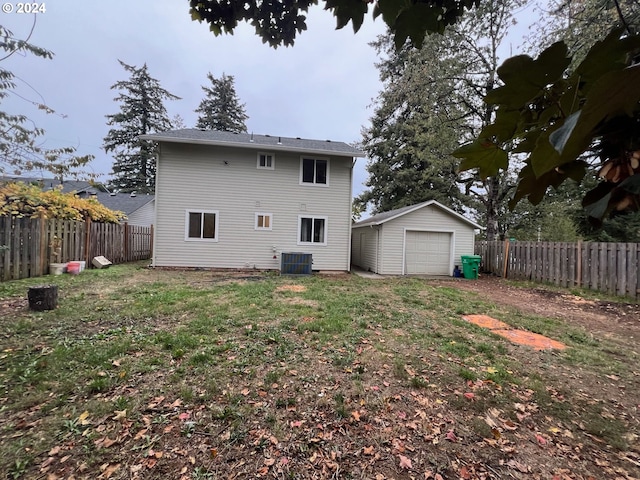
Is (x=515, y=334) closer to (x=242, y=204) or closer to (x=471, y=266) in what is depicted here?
(x=471, y=266)

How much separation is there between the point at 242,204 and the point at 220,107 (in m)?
24.0

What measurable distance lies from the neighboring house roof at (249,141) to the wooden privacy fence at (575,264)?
7.11 m

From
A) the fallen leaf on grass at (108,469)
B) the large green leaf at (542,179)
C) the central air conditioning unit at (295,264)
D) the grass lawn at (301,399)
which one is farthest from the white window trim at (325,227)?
the large green leaf at (542,179)

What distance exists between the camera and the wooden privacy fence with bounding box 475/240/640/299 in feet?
24.9

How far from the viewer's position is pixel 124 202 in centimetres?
1939

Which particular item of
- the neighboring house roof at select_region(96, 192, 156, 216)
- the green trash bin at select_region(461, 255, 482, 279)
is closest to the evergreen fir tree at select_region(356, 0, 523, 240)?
the green trash bin at select_region(461, 255, 482, 279)

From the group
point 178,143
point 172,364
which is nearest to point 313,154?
point 178,143

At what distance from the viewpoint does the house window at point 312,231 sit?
1177 centimetres

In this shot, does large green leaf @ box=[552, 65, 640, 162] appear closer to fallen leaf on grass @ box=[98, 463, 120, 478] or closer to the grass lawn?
the grass lawn

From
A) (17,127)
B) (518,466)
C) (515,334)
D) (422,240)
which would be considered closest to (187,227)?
(17,127)

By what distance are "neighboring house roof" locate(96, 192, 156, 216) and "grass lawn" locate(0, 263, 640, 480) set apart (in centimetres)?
1568

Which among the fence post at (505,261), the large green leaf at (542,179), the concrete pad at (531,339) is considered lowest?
the concrete pad at (531,339)

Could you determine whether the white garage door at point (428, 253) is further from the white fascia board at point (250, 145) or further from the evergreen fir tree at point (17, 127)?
the evergreen fir tree at point (17, 127)

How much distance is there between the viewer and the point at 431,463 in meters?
2.08
